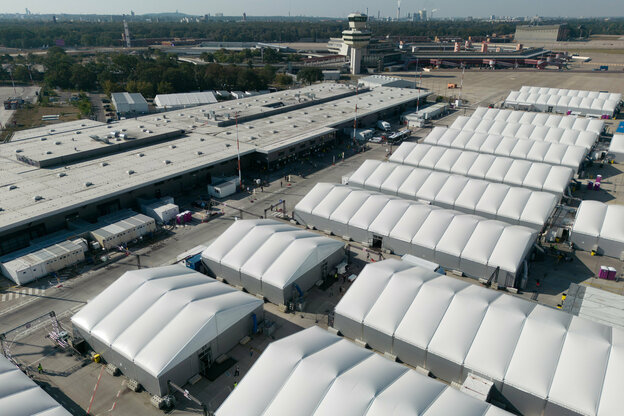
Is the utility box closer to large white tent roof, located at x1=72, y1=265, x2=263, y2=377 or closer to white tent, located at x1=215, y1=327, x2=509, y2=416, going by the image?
large white tent roof, located at x1=72, y1=265, x2=263, y2=377

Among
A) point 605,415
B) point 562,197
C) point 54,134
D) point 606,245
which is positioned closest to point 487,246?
point 606,245

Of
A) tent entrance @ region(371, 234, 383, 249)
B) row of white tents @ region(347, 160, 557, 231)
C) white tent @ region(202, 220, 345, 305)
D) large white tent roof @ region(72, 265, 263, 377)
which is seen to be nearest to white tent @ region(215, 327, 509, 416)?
large white tent roof @ region(72, 265, 263, 377)

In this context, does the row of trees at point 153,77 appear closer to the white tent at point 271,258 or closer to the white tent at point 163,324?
the white tent at point 271,258

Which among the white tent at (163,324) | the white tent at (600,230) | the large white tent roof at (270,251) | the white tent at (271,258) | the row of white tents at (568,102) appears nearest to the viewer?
the white tent at (163,324)

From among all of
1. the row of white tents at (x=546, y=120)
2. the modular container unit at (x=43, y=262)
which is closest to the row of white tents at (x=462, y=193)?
the modular container unit at (x=43, y=262)

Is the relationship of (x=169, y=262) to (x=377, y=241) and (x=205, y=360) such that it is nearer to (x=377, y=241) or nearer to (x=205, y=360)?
(x=205, y=360)

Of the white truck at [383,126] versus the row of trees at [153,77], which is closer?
the white truck at [383,126]

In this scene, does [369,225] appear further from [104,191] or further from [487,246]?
[104,191]
